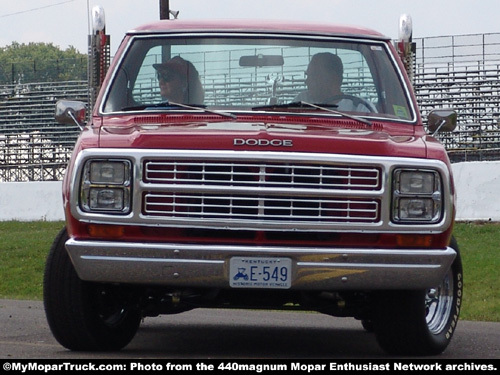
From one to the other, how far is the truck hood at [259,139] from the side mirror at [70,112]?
1068mm

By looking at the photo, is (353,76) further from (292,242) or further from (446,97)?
(446,97)

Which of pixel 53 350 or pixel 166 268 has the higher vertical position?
pixel 166 268

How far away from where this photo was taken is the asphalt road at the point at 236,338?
274 inches

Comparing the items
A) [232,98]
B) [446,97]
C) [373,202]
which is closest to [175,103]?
[232,98]

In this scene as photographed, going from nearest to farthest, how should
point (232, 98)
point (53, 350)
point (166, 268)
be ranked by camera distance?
point (166, 268)
point (53, 350)
point (232, 98)

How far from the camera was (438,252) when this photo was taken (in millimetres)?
6367

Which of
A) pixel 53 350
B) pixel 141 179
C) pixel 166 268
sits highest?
pixel 141 179

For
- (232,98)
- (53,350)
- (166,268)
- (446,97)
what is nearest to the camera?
(166,268)

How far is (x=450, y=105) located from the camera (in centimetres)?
3328

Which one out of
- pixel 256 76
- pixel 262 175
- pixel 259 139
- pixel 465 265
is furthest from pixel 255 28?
pixel 465 265

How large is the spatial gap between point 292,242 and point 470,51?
29.1 meters

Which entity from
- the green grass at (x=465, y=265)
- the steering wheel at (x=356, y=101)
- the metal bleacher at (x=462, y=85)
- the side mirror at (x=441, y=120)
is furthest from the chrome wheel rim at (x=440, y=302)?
the metal bleacher at (x=462, y=85)

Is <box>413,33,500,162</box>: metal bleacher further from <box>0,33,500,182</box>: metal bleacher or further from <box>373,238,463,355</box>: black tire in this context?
<box>373,238,463,355</box>: black tire

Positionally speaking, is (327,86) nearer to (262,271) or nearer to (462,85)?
(262,271)
